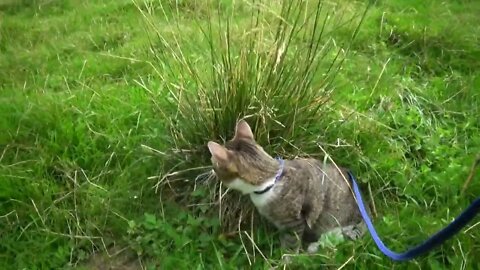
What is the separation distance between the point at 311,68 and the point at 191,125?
0.61 meters

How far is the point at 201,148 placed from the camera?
8.89 ft

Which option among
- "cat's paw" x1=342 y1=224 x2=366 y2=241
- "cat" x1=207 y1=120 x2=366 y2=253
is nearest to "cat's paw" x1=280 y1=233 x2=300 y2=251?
"cat" x1=207 y1=120 x2=366 y2=253

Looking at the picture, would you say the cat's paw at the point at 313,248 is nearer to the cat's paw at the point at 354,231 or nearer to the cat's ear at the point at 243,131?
the cat's paw at the point at 354,231

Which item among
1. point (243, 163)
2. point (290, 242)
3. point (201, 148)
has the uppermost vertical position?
point (243, 163)

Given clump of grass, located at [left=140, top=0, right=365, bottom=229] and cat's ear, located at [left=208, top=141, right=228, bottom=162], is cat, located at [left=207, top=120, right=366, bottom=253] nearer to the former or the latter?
cat's ear, located at [left=208, top=141, right=228, bottom=162]

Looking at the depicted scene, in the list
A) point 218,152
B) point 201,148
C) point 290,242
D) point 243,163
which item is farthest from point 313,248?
point 201,148

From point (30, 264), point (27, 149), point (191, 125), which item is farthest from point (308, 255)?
point (27, 149)

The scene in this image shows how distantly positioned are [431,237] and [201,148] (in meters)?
1.15

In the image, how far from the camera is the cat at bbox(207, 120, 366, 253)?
2.34m

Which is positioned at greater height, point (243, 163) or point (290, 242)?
point (243, 163)

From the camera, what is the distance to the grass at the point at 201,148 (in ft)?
8.18

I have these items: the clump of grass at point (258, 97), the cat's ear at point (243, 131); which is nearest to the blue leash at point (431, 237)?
the clump of grass at point (258, 97)

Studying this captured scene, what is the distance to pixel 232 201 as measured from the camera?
102 inches

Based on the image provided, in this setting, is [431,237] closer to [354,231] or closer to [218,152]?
[354,231]
